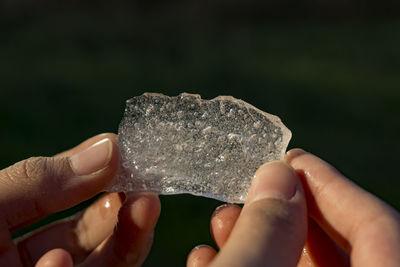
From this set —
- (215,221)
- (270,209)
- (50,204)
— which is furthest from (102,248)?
(270,209)

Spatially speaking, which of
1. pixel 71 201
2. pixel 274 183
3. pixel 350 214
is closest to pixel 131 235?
pixel 71 201

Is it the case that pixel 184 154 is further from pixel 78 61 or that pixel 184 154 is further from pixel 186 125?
pixel 78 61

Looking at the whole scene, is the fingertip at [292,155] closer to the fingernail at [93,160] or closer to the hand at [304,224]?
the hand at [304,224]

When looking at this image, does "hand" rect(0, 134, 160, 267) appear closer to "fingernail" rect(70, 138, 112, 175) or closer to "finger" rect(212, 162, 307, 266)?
"fingernail" rect(70, 138, 112, 175)

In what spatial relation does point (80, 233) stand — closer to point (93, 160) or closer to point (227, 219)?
point (93, 160)

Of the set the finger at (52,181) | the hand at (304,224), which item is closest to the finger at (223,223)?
the hand at (304,224)
